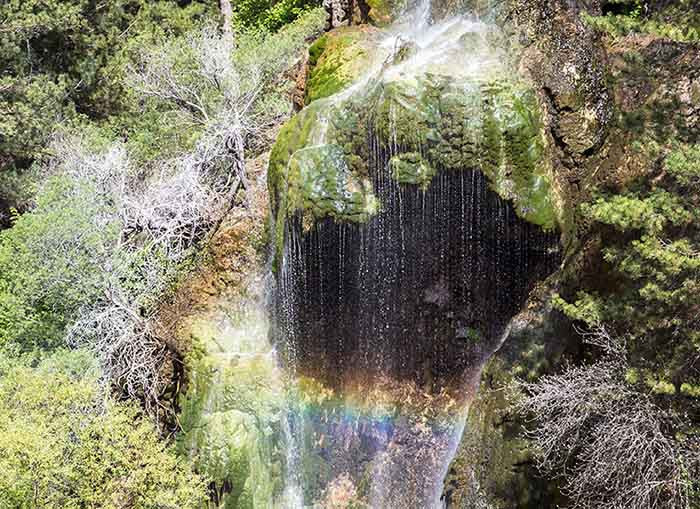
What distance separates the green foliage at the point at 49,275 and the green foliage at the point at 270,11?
8.44 metres

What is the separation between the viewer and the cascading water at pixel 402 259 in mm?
8367

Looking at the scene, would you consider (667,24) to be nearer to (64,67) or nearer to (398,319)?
(398,319)

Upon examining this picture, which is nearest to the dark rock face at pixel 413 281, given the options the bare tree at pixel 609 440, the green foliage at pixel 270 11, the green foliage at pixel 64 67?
the bare tree at pixel 609 440

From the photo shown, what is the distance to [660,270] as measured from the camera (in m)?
5.79

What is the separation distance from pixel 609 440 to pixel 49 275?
888 cm

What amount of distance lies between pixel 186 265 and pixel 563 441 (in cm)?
749

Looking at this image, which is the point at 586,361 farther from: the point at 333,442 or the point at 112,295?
the point at 112,295

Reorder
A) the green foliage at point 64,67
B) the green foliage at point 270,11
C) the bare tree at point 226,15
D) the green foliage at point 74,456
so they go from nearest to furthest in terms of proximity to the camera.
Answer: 1. the green foliage at point 74,456
2. the green foliage at point 64,67
3. the green foliage at point 270,11
4. the bare tree at point 226,15

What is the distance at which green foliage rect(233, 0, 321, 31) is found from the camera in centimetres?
1741

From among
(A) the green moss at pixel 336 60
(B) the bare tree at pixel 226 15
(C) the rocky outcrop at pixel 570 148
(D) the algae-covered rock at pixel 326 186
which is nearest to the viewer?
(C) the rocky outcrop at pixel 570 148

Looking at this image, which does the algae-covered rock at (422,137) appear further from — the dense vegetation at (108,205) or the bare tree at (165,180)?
the dense vegetation at (108,205)

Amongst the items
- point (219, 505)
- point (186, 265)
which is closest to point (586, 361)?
point (219, 505)

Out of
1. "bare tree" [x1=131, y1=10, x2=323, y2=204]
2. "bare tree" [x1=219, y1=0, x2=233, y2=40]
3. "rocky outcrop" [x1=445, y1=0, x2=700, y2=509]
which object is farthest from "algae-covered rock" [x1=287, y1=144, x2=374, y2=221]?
"bare tree" [x1=219, y1=0, x2=233, y2=40]

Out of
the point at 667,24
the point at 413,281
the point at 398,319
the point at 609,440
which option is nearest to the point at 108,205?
the point at 398,319
